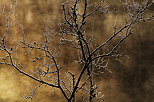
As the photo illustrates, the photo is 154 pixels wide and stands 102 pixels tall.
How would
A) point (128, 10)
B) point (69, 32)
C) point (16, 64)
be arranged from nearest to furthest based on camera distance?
point (128, 10)
point (69, 32)
point (16, 64)

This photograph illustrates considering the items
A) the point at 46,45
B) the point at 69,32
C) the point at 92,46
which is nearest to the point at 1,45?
the point at 46,45

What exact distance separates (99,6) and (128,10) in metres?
0.59

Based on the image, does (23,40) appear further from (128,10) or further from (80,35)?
(128,10)

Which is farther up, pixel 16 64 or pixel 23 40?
pixel 23 40

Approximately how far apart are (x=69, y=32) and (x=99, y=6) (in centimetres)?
75

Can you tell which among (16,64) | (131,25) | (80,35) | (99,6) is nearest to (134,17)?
(131,25)

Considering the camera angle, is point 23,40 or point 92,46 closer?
point 23,40

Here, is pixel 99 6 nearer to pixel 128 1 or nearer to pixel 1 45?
pixel 128 1

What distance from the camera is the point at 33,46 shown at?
4574mm

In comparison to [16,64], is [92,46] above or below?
above

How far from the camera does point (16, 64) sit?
15.2ft

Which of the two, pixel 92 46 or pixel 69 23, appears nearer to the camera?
pixel 69 23

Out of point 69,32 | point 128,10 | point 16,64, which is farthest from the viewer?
point 16,64

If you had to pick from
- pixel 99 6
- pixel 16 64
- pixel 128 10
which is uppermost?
pixel 99 6
